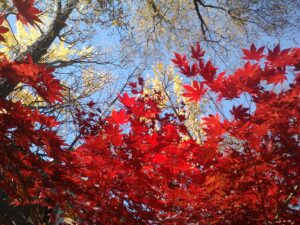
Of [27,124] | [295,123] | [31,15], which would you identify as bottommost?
[27,124]

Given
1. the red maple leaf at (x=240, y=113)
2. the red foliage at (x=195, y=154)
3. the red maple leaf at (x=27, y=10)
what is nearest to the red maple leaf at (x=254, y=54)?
the red foliage at (x=195, y=154)

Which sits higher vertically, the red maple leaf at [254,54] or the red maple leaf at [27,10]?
the red maple leaf at [254,54]

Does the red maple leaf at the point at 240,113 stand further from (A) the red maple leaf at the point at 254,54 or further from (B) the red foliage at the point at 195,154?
(A) the red maple leaf at the point at 254,54

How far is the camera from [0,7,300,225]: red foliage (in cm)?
212

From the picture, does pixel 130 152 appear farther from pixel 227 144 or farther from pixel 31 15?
pixel 31 15

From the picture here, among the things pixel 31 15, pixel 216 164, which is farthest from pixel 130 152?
pixel 31 15

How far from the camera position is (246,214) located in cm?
229

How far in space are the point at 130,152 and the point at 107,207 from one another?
482mm

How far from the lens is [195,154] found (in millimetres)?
2488

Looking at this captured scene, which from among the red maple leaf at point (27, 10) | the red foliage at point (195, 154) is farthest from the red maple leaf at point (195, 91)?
the red maple leaf at point (27, 10)

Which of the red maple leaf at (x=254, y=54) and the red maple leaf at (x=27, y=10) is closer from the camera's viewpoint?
the red maple leaf at (x=27, y=10)

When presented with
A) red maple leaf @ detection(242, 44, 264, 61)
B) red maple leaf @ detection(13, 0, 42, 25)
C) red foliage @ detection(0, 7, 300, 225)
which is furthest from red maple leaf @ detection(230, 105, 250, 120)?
red maple leaf @ detection(13, 0, 42, 25)

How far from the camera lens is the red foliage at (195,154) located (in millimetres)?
2117

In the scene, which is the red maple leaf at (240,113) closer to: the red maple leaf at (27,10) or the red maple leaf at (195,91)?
the red maple leaf at (195,91)
